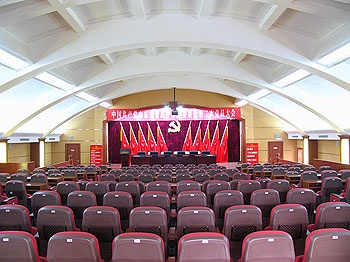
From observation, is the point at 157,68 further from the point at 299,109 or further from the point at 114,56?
the point at 299,109

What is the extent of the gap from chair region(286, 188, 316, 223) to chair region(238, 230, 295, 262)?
2.84 meters

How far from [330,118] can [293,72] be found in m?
5.04

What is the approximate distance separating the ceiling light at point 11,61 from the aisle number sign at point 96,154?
14.0 m

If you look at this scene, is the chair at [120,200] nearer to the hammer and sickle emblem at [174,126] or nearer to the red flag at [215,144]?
the red flag at [215,144]

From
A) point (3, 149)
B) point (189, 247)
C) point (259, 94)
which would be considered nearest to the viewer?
point (189, 247)

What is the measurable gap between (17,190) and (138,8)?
5.29m

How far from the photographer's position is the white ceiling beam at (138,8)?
770cm

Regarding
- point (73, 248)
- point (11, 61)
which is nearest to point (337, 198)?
point (73, 248)

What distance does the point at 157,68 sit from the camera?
13375 millimetres

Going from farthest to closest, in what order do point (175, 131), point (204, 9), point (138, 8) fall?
point (175, 131), point (204, 9), point (138, 8)

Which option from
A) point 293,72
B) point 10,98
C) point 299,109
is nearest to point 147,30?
point 293,72

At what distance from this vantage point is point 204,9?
26.9 ft

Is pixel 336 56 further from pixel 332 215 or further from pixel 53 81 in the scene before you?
pixel 53 81

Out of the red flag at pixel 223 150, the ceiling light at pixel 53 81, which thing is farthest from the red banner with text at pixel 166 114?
the ceiling light at pixel 53 81
